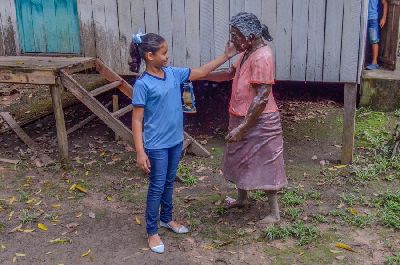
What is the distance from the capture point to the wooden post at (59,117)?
636 centimetres

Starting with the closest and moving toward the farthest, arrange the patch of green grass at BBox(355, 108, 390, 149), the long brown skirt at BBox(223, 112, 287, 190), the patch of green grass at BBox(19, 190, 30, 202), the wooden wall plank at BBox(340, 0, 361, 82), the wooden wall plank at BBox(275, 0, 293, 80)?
1. the long brown skirt at BBox(223, 112, 287, 190)
2. the patch of green grass at BBox(19, 190, 30, 202)
3. the wooden wall plank at BBox(340, 0, 361, 82)
4. the wooden wall plank at BBox(275, 0, 293, 80)
5. the patch of green grass at BBox(355, 108, 390, 149)

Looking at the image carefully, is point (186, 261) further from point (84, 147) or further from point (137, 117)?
point (84, 147)

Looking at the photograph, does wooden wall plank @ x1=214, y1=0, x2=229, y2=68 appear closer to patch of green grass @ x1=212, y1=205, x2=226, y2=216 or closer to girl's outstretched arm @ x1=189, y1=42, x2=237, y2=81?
girl's outstretched arm @ x1=189, y1=42, x2=237, y2=81

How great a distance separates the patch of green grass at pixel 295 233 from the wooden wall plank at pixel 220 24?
9.28ft

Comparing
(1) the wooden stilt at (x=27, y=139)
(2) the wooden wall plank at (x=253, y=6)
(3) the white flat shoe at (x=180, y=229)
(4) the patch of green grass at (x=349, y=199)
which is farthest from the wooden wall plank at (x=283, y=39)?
(1) the wooden stilt at (x=27, y=139)

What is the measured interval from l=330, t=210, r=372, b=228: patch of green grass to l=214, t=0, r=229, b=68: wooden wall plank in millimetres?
2721

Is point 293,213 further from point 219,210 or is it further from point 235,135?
point 235,135

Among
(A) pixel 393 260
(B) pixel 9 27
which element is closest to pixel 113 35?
(B) pixel 9 27

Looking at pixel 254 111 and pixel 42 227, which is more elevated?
pixel 254 111

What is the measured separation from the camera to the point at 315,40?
628 cm

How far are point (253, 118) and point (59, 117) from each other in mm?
3053

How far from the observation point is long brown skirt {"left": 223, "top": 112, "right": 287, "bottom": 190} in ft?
15.0

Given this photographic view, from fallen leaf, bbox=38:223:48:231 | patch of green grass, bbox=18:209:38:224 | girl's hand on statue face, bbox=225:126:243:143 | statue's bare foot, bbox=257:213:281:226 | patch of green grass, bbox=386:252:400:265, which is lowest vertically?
fallen leaf, bbox=38:223:48:231

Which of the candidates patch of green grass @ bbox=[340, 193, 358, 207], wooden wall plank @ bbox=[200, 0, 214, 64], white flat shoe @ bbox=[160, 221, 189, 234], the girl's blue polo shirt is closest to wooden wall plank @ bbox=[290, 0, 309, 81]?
wooden wall plank @ bbox=[200, 0, 214, 64]
